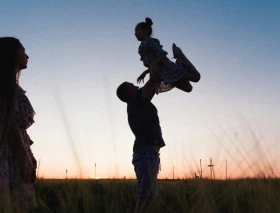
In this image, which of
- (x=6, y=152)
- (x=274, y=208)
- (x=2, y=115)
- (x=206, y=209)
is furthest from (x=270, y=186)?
(x=6, y=152)

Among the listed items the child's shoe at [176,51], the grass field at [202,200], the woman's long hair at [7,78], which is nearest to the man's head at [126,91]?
the child's shoe at [176,51]

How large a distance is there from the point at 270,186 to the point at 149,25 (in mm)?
1859

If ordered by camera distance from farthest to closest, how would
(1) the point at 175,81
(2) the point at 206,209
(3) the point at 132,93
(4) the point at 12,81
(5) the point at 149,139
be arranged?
(3) the point at 132,93, (5) the point at 149,139, (1) the point at 175,81, (4) the point at 12,81, (2) the point at 206,209

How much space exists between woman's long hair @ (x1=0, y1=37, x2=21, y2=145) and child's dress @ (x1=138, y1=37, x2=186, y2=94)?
110 centimetres

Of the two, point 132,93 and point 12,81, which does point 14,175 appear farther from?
point 132,93

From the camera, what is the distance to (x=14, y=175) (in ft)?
10.3

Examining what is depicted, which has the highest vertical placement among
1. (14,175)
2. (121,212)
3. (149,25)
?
(149,25)

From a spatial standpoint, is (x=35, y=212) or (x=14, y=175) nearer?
(x=14, y=175)

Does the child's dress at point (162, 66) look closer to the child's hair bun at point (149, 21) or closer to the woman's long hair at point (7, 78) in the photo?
→ the child's hair bun at point (149, 21)

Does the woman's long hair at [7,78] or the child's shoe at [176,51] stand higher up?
the child's shoe at [176,51]

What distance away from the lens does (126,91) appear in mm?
3680

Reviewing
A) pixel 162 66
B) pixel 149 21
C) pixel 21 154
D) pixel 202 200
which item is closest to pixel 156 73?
pixel 162 66

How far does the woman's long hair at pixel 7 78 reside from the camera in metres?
2.34

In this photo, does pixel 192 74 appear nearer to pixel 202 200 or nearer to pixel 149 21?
pixel 149 21
